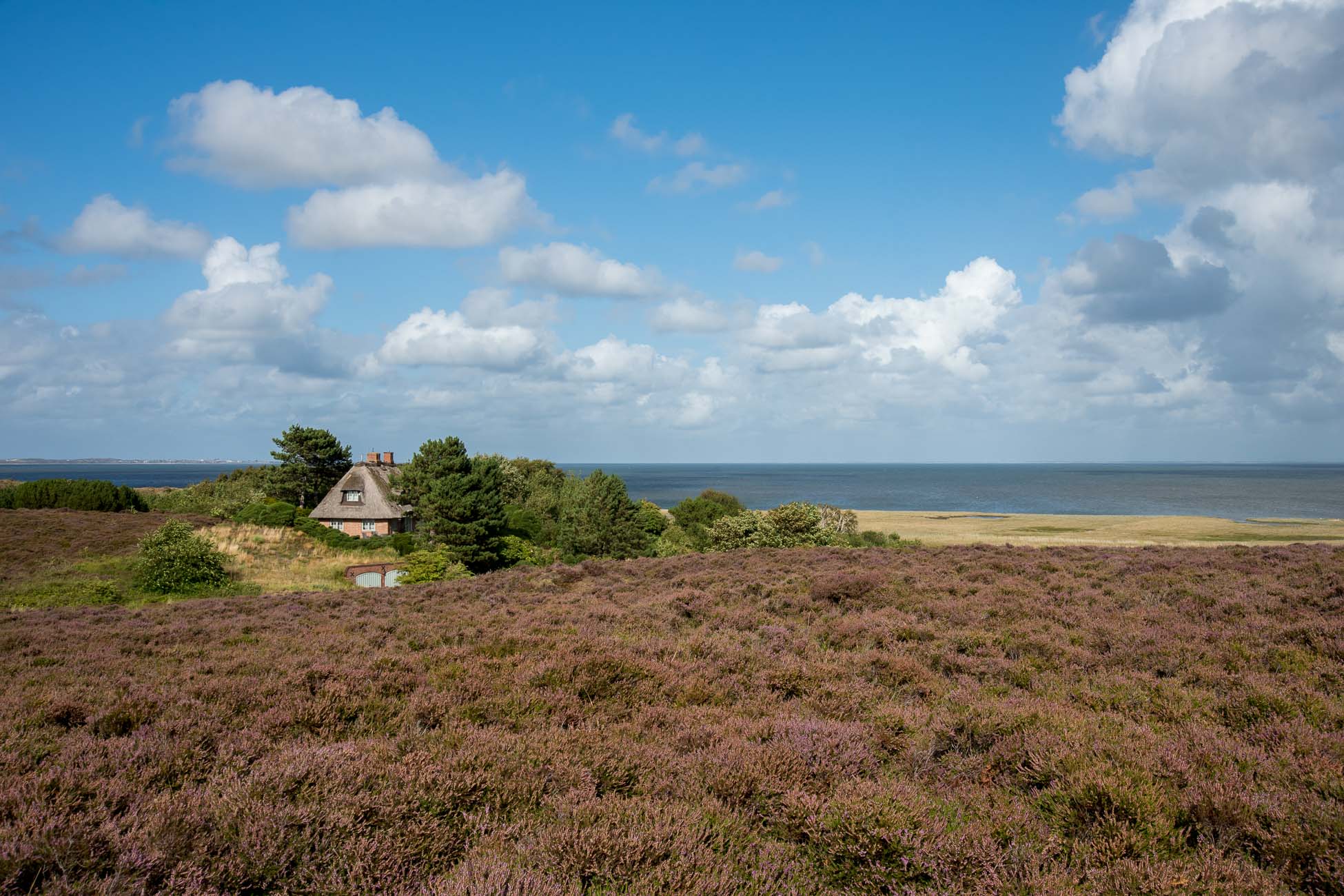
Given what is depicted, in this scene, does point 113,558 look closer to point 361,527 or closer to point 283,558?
point 283,558

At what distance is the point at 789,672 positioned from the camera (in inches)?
315

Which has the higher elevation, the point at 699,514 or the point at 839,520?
the point at 839,520

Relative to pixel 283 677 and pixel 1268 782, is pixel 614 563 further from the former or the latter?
pixel 1268 782

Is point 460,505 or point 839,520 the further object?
point 839,520

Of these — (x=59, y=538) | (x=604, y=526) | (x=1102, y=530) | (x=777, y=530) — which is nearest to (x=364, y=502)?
(x=604, y=526)

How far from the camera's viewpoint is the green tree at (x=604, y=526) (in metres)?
51.2

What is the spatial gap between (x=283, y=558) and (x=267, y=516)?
1110 cm

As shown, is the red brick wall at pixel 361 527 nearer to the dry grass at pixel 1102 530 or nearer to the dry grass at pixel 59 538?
the dry grass at pixel 59 538

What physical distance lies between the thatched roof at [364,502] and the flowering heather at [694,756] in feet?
161

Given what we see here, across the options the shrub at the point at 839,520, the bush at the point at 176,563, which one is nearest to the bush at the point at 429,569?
the bush at the point at 176,563

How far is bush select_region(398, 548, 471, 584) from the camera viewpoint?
36.1 metres

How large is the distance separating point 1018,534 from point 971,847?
70294 millimetres

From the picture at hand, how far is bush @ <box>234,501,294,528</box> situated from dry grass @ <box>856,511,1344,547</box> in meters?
49.4

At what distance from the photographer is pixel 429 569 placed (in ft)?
120
